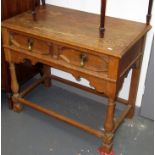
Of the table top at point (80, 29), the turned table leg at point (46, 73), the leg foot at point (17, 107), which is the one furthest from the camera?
the turned table leg at point (46, 73)

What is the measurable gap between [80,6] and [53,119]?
79 cm

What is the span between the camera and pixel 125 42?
1402 mm

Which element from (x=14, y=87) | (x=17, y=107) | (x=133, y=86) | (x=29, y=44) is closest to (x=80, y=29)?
(x=29, y=44)

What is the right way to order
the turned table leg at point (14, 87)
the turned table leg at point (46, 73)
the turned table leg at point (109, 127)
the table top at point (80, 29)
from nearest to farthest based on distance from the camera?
the table top at point (80, 29) → the turned table leg at point (109, 127) → the turned table leg at point (14, 87) → the turned table leg at point (46, 73)

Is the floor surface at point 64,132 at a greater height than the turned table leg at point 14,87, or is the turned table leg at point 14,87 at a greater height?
the turned table leg at point 14,87

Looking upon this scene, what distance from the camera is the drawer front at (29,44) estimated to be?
1559 millimetres

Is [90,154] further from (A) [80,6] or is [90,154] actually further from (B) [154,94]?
(A) [80,6]

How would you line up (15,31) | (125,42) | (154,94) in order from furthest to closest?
(154,94) < (15,31) < (125,42)

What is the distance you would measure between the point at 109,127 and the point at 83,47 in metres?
0.51

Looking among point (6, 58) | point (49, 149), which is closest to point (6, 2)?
point (6, 58)

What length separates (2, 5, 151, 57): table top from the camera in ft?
4.54

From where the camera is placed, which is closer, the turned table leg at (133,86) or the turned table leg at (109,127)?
the turned table leg at (109,127)

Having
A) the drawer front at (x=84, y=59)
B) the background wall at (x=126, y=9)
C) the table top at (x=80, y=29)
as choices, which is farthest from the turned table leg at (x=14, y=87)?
the background wall at (x=126, y=9)

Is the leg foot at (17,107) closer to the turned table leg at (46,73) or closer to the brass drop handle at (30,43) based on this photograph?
the turned table leg at (46,73)
